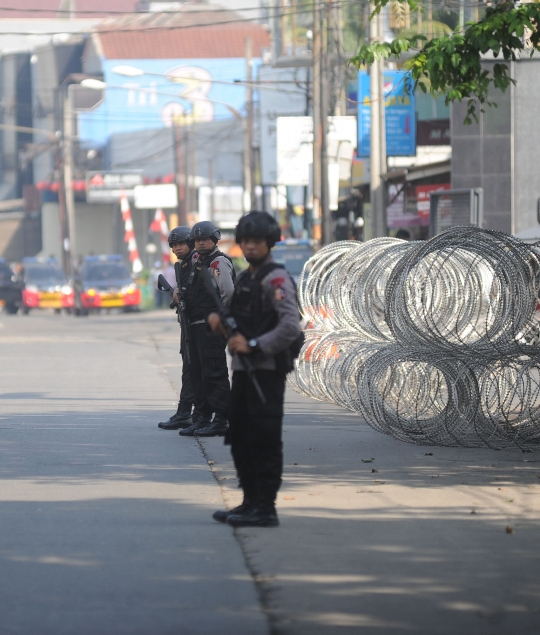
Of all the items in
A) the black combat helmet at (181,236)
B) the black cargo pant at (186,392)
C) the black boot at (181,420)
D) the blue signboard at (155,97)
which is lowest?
the black boot at (181,420)

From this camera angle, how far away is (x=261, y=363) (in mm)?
7223

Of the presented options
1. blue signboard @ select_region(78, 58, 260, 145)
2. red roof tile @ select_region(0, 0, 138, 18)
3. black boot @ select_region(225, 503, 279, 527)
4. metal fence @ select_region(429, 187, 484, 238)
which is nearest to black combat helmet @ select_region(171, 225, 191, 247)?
black boot @ select_region(225, 503, 279, 527)

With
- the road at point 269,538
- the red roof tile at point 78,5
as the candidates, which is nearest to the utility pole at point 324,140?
the road at point 269,538

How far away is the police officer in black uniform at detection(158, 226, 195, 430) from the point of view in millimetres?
11758

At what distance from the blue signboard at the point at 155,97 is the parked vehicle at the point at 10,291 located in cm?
3022

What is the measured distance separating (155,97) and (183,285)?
2790 inches

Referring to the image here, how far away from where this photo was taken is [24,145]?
90625mm

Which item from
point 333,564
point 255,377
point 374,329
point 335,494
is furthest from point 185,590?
point 374,329

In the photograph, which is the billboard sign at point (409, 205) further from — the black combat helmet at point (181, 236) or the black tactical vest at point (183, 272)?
the black combat helmet at point (181, 236)

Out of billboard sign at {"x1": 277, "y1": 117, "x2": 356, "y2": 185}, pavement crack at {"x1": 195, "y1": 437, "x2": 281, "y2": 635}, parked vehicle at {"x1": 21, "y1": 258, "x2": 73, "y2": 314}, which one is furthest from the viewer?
parked vehicle at {"x1": 21, "y1": 258, "x2": 73, "y2": 314}

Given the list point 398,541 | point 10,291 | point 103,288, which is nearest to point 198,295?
point 398,541

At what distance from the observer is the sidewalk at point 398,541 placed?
541cm

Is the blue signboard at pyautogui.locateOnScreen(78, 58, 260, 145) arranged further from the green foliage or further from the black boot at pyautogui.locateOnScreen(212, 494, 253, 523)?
the black boot at pyautogui.locateOnScreen(212, 494, 253, 523)

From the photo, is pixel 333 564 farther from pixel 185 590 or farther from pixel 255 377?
pixel 255 377
